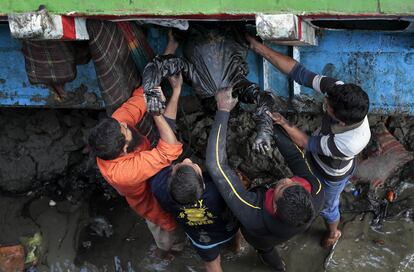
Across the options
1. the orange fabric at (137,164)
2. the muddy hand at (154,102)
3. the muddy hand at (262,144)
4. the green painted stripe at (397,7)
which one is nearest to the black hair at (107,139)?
the orange fabric at (137,164)

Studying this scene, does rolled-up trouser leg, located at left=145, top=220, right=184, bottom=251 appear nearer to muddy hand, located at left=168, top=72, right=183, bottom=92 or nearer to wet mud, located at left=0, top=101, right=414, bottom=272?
wet mud, located at left=0, top=101, right=414, bottom=272

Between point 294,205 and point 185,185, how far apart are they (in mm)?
625

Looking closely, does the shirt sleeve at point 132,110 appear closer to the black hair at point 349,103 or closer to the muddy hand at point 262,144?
the muddy hand at point 262,144

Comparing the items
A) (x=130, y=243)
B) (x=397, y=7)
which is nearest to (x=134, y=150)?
(x=130, y=243)

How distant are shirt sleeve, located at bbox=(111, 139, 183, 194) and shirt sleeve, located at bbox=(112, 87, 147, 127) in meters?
0.31

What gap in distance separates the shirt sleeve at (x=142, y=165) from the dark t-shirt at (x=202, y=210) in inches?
3.1

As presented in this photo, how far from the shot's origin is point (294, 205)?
2502 mm

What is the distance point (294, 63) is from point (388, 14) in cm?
81

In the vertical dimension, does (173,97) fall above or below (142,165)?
above

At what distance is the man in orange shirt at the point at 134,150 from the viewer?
2746 mm

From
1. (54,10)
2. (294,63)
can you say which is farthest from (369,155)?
(54,10)

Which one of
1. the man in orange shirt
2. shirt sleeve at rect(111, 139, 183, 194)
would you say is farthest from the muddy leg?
shirt sleeve at rect(111, 139, 183, 194)

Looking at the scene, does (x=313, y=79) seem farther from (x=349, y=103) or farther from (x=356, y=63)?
(x=356, y=63)

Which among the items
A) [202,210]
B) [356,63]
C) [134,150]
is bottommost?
[202,210]
